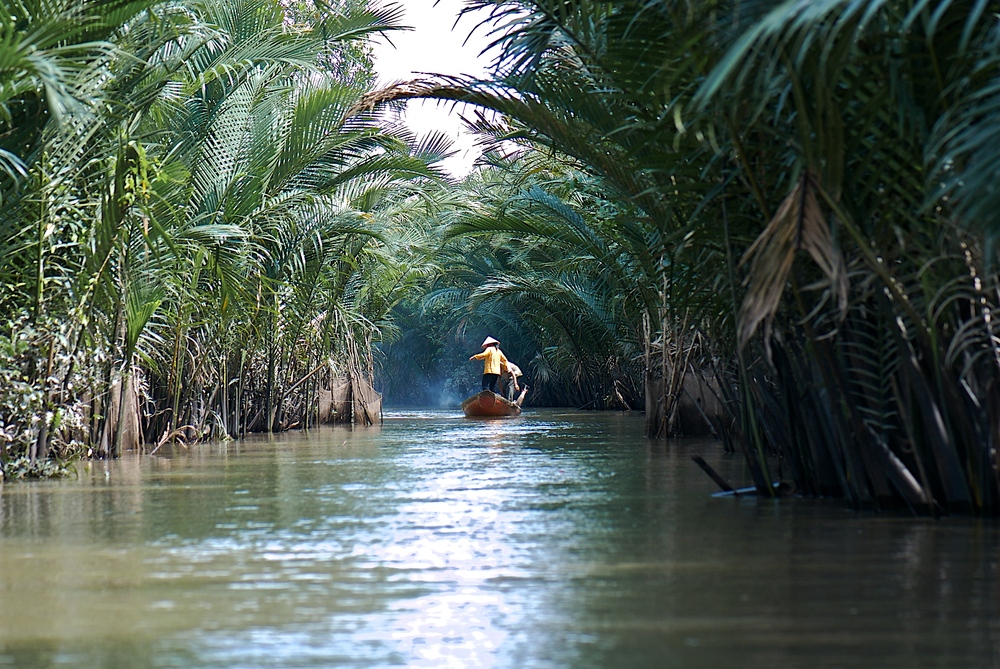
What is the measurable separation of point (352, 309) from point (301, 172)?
437 centimetres

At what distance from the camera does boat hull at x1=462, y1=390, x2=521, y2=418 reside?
67.3ft

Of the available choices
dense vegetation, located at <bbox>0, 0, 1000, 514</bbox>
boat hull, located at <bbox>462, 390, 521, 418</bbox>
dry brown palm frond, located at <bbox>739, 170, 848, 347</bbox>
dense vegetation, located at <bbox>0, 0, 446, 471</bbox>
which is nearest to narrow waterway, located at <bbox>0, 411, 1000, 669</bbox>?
dense vegetation, located at <bbox>0, 0, 1000, 514</bbox>

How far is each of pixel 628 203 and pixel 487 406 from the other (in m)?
12.1

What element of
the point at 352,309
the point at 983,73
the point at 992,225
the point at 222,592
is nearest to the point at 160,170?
the point at 222,592

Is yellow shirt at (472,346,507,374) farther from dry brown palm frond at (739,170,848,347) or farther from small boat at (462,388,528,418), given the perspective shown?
dry brown palm frond at (739,170,848,347)

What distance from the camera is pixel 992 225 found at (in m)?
3.30

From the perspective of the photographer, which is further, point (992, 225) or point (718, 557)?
point (718, 557)

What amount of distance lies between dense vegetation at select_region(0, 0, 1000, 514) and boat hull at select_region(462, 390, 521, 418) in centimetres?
609

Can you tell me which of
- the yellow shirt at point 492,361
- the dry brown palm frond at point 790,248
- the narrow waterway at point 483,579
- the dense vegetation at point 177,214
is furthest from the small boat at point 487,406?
the dry brown palm frond at point 790,248

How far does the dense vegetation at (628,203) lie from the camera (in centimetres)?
435

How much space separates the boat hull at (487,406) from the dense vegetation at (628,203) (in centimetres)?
609

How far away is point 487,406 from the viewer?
20594mm

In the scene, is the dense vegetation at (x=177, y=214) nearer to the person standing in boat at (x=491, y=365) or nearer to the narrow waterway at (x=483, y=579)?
the narrow waterway at (x=483, y=579)

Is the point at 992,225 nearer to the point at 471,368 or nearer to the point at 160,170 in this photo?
the point at 160,170
